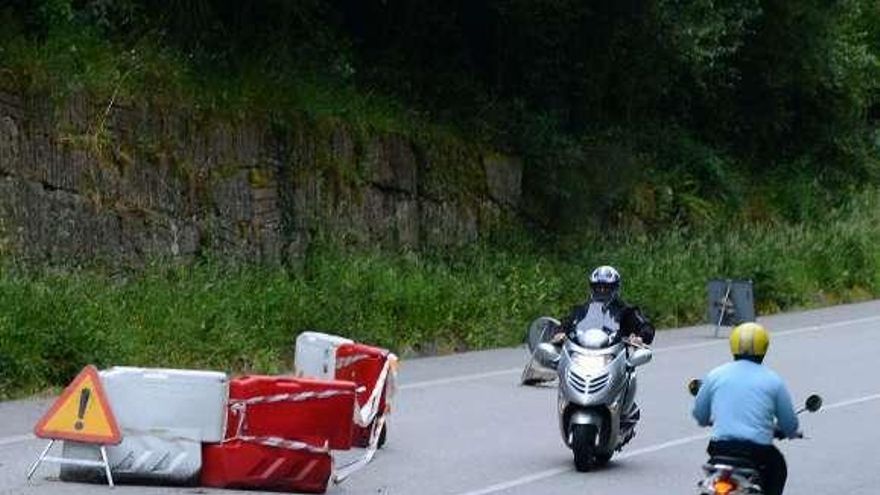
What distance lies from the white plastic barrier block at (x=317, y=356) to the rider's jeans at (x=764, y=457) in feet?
18.2

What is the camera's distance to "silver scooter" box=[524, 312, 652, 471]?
13.8 m

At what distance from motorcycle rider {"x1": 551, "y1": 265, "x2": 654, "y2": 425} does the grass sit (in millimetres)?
5705

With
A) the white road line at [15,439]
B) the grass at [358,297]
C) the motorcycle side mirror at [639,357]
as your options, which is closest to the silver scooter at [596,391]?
the motorcycle side mirror at [639,357]

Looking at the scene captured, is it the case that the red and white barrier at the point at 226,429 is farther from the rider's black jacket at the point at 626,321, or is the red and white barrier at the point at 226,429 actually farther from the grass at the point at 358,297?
the grass at the point at 358,297

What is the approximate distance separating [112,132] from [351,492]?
10426 millimetres

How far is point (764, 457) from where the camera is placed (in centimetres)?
978

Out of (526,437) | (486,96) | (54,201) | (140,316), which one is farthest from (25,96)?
(486,96)

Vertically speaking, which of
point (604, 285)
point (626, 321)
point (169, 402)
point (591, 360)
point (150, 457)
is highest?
point (604, 285)

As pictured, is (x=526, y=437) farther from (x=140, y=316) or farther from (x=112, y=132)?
(x=112, y=132)

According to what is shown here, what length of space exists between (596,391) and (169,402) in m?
3.20

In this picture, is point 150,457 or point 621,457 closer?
point 150,457

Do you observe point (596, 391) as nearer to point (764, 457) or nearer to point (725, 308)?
point (764, 457)

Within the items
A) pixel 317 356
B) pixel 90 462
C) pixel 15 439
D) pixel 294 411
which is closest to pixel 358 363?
pixel 317 356

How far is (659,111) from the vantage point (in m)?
38.1
